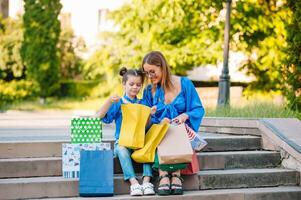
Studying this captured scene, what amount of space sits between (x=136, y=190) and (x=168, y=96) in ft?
4.06

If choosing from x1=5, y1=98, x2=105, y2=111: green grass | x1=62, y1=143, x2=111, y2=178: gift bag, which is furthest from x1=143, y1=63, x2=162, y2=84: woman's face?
x1=5, y1=98, x2=105, y2=111: green grass

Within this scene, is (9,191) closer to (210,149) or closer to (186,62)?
(210,149)

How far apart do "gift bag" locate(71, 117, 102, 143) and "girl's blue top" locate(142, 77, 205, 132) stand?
616 millimetres

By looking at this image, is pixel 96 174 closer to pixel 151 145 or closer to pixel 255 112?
pixel 151 145

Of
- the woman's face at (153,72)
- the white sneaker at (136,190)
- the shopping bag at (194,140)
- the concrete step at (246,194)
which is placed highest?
the woman's face at (153,72)

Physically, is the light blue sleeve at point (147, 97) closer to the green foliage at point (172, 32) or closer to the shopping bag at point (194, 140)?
the shopping bag at point (194, 140)

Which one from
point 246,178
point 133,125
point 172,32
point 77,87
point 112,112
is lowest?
point 246,178

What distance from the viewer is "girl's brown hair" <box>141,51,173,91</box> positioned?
7000 mm

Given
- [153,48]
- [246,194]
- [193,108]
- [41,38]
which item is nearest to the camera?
[246,194]

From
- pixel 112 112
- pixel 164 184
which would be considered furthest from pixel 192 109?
pixel 164 184

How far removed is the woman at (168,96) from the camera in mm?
7027

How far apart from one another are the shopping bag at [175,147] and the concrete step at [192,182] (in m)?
0.50

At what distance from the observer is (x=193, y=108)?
23.5ft

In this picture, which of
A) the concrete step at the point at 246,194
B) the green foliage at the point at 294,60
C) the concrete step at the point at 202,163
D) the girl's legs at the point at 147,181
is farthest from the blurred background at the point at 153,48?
the girl's legs at the point at 147,181
